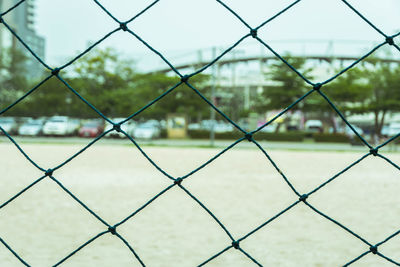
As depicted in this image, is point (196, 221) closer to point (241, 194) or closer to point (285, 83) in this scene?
point (241, 194)

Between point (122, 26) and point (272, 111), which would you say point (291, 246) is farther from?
point (272, 111)

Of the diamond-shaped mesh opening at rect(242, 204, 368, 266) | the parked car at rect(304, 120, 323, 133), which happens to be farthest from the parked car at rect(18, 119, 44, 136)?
the diamond-shaped mesh opening at rect(242, 204, 368, 266)

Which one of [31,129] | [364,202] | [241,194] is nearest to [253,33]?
[364,202]

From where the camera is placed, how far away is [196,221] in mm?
3762

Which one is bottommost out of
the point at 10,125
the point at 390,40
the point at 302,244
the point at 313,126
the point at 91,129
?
the point at 313,126

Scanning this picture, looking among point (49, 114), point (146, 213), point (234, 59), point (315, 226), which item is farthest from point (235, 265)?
point (234, 59)

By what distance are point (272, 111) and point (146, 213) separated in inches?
802

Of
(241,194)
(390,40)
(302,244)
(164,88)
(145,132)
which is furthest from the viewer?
(164,88)

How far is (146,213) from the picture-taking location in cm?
404

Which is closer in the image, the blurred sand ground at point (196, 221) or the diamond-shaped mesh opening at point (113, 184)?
the blurred sand ground at point (196, 221)

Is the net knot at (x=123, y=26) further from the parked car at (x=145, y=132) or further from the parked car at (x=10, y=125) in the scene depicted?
the parked car at (x=10, y=125)

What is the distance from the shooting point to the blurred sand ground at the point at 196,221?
113 inches

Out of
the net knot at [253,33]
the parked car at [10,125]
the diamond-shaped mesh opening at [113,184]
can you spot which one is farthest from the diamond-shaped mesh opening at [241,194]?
the parked car at [10,125]

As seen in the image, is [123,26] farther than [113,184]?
No
